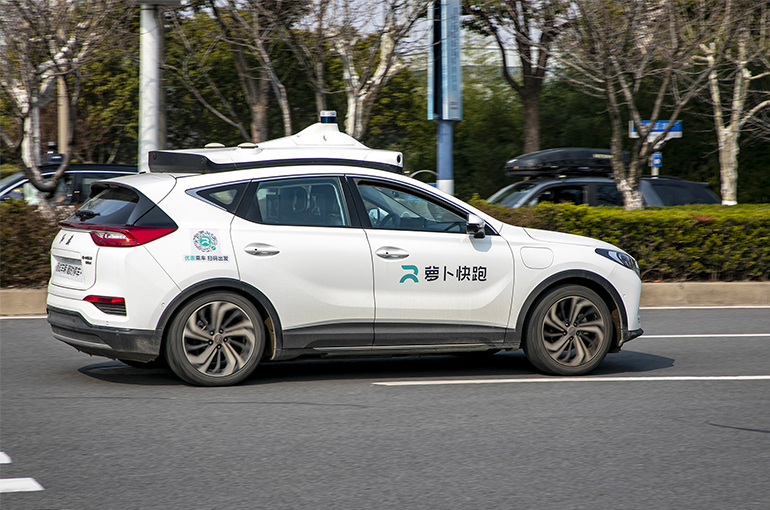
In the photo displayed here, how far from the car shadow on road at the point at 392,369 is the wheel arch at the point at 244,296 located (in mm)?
435

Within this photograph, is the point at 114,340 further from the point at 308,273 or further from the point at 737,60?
the point at 737,60

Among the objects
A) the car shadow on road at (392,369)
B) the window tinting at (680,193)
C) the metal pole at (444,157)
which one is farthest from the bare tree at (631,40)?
the car shadow on road at (392,369)

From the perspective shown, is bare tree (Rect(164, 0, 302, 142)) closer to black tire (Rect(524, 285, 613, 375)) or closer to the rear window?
the rear window

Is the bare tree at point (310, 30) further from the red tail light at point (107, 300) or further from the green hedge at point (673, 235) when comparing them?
the red tail light at point (107, 300)

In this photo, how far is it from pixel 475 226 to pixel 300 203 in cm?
130

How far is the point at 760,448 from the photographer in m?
5.05

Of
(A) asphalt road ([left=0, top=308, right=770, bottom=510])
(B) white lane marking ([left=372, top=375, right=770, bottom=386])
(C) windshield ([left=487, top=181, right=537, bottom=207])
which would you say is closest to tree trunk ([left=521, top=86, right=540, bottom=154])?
(C) windshield ([left=487, top=181, right=537, bottom=207])

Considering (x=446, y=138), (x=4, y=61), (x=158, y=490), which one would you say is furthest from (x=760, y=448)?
(x=4, y=61)

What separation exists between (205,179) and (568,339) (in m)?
3.00

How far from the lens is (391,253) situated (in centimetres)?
652

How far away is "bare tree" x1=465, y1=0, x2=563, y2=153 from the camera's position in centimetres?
1325

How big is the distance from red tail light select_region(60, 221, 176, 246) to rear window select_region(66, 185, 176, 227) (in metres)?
0.04

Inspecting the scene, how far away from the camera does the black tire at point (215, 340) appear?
620 centimetres

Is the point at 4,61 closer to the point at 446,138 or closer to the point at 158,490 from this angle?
the point at 446,138
